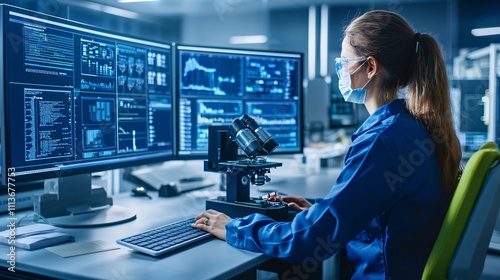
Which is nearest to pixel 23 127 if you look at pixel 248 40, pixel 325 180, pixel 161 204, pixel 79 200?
pixel 79 200

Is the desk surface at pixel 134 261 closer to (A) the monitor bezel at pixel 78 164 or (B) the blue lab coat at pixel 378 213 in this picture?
(B) the blue lab coat at pixel 378 213

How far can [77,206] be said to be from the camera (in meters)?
1.48

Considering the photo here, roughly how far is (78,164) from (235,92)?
29.2 inches

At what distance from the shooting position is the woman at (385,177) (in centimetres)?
100

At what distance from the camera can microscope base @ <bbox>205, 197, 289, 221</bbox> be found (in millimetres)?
1246

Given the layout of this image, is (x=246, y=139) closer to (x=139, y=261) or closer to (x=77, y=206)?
(x=139, y=261)

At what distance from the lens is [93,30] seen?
1.40 meters

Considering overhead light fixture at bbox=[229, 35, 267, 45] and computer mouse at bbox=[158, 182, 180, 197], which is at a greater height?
overhead light fixture at bbox=[229, 35, 267, 45]

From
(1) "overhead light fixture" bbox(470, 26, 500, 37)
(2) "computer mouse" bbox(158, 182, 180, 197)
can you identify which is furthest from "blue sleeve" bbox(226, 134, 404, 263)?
(1) "overhead light fixture" bbox(470, 26, 500, 37)

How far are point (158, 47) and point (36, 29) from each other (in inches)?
20.2


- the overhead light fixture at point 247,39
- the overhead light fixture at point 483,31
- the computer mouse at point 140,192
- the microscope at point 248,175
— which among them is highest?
the overhead light fixture at point 247,39

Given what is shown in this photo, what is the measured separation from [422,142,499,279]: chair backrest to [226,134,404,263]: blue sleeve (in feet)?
0.39

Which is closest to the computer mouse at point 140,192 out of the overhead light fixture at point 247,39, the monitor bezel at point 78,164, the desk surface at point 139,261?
the monitor bezel at point 78,164

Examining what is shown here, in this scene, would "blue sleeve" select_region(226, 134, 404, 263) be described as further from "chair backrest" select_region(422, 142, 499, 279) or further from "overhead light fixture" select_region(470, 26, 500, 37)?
"overhead light fixture" select_region(470, 26, 500, 37)
